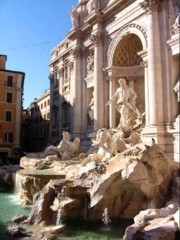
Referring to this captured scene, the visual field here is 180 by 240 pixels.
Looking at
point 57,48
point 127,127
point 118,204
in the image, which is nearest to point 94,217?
point 118,204

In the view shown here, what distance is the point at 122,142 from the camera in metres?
13.9

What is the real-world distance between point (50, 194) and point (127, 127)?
760cm

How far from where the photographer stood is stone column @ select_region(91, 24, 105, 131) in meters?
19.4

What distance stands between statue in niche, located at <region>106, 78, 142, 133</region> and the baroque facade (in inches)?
28.7

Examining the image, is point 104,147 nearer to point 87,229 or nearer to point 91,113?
point 87,229

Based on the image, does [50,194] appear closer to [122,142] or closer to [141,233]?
[141,233]

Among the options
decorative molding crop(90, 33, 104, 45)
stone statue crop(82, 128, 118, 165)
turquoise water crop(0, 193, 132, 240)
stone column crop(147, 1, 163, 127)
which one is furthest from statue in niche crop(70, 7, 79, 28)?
turquoise water crop(0, 193, 132, 240)

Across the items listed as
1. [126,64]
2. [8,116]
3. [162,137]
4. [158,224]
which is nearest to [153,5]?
[126,64]

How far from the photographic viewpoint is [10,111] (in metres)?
31.9

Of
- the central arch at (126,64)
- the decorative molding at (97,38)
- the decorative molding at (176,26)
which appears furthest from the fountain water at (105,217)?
the decorative molding at (97,38)

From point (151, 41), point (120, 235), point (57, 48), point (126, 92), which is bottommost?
point (120, 235)

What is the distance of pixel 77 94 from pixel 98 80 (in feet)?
9.84

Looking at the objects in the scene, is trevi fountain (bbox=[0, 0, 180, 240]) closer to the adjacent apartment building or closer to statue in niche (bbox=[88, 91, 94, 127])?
statue in niche (bbox=[88, 91, 94, 127])

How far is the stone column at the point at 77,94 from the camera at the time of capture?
2163cm
